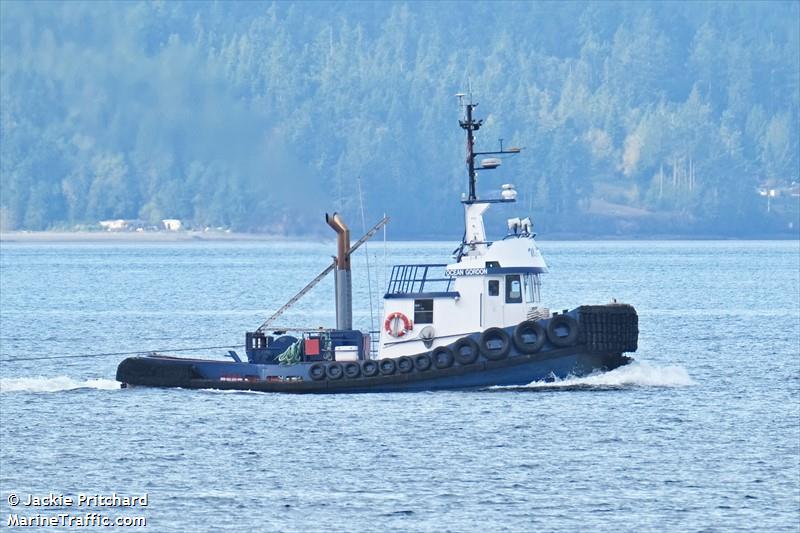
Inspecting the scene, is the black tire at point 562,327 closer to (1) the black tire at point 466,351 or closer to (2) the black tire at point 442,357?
(1) the black tire at point 466,351

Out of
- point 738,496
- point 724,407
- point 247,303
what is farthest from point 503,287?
Answer: point 247,303

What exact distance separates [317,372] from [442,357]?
12.8 feet

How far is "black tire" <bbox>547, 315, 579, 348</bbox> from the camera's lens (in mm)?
56094

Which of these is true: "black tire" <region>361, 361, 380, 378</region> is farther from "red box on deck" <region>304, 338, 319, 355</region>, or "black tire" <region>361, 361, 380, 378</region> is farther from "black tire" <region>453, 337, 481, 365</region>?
"black tire" <region>453, 337, 481, 365</region>

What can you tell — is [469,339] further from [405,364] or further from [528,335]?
[405,364]

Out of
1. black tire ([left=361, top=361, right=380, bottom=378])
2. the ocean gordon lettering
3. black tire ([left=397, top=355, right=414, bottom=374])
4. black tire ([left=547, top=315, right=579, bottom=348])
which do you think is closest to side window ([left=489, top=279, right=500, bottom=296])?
the ocean gordon lettering

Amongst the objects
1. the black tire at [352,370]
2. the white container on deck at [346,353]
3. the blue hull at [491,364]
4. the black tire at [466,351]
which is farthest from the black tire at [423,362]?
the white container on deck at [346,353]

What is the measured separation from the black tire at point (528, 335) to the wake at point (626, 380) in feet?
5.52

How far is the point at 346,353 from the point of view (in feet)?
Answer: 190

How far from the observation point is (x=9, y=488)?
4438 centimetres

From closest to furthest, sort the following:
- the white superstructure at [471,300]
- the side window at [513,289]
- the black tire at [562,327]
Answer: the black tire at [562,327] → the white superstructure at [471,300] → the side window at [513,289]

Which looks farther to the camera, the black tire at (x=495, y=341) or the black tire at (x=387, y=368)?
the black tire at (x=387, y=368)

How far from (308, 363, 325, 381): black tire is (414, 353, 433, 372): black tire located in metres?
2.90

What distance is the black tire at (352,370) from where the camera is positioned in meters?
56.8
